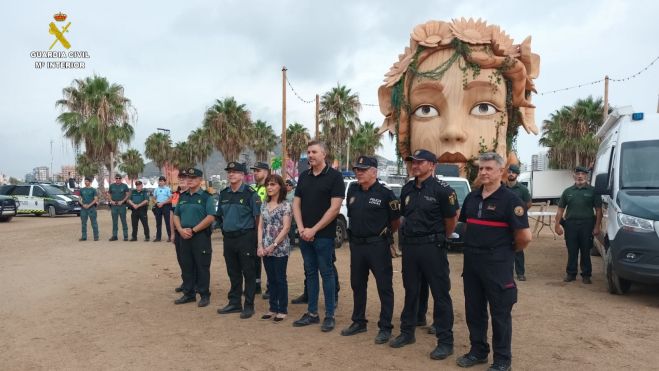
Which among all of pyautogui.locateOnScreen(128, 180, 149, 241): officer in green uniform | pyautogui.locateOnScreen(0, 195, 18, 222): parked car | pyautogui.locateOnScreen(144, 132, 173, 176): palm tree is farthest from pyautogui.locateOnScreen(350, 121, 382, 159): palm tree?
pyautogui.locateOnScreen(128, 180, 149, 241): officer in green uniform

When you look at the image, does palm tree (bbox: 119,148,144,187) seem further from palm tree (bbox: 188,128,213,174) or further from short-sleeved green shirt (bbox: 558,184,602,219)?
short-sleeved green shirt (bbox: 558,184,602,219)

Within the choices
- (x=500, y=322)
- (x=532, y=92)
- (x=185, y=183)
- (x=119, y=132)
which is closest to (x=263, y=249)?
(x=185, y=183)

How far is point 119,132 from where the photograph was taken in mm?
28484

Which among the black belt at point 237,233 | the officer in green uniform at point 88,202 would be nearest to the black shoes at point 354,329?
the black belt at point 237,233

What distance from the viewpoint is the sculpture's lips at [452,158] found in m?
9.98

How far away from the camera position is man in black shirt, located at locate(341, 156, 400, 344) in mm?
4480

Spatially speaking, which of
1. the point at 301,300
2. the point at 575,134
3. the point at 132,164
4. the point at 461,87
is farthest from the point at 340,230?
the point at 132,164

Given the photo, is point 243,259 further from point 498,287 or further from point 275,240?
point 498,287

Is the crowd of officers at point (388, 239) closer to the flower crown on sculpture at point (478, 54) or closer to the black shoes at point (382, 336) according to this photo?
the black shoes at point (382, 336)

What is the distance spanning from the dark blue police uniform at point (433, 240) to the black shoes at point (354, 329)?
0.83m

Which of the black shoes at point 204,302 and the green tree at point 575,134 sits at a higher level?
the green tree at point 575,134

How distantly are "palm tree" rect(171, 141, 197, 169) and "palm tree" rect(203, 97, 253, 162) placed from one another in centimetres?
1731

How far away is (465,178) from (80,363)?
840 cm

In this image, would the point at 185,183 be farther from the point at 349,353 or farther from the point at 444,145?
the point at 444,145
